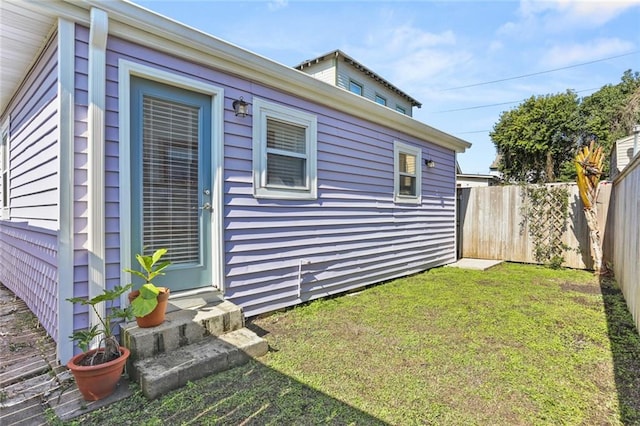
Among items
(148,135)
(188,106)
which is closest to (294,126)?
(188,106)

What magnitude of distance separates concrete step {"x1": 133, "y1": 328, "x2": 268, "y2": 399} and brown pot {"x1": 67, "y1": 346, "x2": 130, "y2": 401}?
15cm

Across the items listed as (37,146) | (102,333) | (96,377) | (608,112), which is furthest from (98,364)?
(608,112)

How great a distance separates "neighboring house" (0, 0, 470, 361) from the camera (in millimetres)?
2418

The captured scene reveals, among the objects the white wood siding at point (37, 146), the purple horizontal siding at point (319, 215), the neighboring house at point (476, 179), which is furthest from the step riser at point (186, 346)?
the neighboring house at point (476, 179)

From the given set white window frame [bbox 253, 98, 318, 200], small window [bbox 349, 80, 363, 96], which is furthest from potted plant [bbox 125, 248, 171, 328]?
small window [bbox 349, 80, 363, 96]

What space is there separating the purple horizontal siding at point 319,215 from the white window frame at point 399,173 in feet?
0.41

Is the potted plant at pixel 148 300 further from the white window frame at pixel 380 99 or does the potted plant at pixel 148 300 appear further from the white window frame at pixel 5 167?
the white window frame at pixel 380 99

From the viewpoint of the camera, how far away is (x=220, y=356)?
2432 mm

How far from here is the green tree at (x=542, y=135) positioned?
60.1ft

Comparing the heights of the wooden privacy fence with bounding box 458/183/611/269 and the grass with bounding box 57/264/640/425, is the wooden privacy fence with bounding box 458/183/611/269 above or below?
above

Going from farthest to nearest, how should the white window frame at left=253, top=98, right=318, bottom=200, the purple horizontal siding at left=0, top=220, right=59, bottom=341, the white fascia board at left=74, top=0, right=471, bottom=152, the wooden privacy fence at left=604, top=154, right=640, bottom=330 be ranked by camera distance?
1. the white window frame at left=253, top=98, right=318, bottom=200
2. the wooden privacy fence at left=604, top=154, right=640, bottom=330
3. the purple horizontal siding at left=0, top=220, right=59, bottom=341
4. the white fascia board at left=74, top=0, right=471, bottom=152

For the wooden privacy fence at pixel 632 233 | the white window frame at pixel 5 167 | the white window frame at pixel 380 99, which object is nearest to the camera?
the wooden privacy fence at pixel 632 233

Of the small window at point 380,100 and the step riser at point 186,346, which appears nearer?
the step riser at point 186,346

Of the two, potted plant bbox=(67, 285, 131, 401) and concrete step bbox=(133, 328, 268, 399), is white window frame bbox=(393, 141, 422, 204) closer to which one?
Answer: concrete step bbox=(133, 328, 268, 399)
